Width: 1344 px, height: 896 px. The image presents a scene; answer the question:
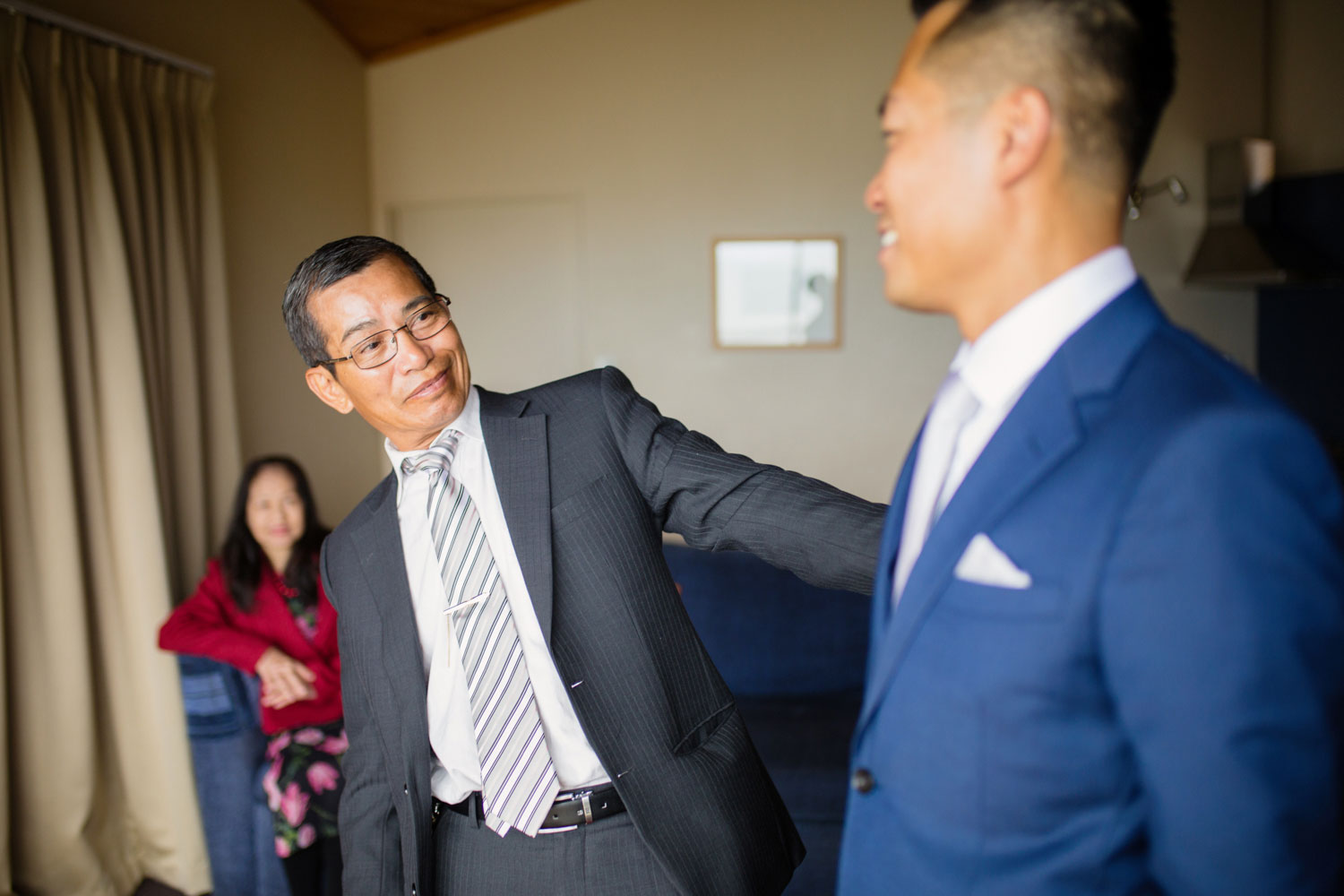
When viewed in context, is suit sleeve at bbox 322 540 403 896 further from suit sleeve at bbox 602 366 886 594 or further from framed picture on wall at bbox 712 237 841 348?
framed picture on wall at bbox 712 237 841 348

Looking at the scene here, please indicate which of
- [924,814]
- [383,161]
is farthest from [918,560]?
[383,161]

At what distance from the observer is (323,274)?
1.34 meters

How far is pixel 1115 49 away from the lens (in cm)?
65

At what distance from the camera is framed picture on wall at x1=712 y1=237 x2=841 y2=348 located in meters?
4.46

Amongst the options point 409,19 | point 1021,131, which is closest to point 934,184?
point 1021,131

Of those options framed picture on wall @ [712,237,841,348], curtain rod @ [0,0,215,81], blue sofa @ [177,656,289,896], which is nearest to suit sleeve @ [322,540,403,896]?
blue sofa @ [177,656,289,896]

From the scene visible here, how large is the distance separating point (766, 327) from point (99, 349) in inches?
112

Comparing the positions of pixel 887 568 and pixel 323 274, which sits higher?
pixel 323 274

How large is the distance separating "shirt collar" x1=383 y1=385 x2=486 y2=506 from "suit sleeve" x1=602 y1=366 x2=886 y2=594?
0.20 m

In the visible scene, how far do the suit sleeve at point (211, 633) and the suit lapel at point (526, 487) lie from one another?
161 cm

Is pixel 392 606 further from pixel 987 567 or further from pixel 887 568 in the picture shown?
pixel 987 567

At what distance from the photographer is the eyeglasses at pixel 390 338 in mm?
1338

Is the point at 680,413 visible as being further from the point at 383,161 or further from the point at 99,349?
the point at 99,349

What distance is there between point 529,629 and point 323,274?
60cm
